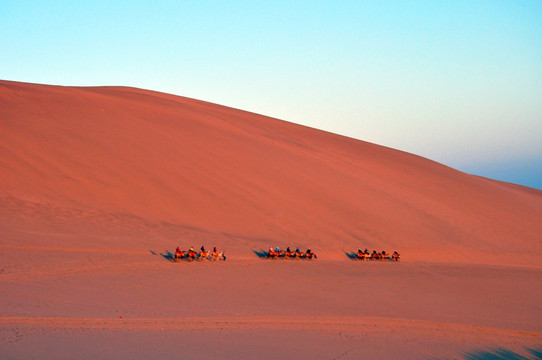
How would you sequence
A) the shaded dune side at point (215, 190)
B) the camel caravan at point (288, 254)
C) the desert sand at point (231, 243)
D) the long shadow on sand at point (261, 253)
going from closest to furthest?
1. the desert sand at point (231, 243)
2. the camel caravan at point (288, 254)
3. the long shadow on sand at point (261, 253)
4. the shaded dune side at point (215, 190)

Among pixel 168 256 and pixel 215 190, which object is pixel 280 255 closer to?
pixel 168 256

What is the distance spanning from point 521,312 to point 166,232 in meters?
9.85

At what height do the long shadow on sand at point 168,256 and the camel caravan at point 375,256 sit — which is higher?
the camel caravan at point 375,256

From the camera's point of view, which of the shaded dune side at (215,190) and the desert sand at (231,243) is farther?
the shaded dune side at (215,190)

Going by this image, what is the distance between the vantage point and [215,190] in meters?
19.3

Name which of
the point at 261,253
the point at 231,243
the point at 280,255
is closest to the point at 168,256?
the point at 231,243

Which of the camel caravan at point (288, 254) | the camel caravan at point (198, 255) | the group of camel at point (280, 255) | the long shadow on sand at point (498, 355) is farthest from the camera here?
the camel caravan at point (288, 254)

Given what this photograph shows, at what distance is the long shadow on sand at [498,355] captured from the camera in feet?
29.7

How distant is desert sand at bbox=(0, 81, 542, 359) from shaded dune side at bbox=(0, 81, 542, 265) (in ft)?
0.29

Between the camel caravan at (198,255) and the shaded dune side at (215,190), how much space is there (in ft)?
3.81

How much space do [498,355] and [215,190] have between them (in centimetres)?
1207

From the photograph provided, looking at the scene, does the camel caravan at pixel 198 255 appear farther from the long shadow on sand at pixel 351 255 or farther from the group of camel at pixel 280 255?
the long shadow on sand at pixel 351 255

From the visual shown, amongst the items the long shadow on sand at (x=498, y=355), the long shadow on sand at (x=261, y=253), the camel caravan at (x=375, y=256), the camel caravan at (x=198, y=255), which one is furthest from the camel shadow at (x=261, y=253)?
the long shadow on sand at (x=498, y=355)

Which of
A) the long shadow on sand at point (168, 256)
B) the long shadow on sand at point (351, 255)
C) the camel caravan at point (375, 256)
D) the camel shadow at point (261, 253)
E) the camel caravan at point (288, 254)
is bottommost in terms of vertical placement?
the long shadow on sand at point (168, 256)
